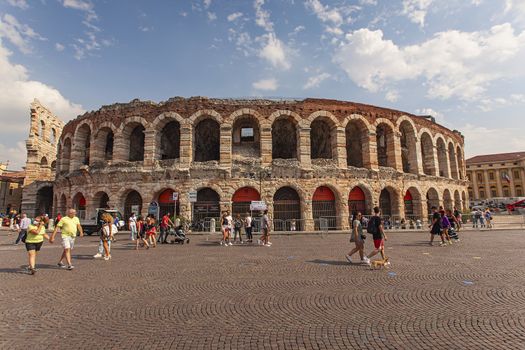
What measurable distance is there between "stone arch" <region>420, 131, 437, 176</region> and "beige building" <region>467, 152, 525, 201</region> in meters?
47.6

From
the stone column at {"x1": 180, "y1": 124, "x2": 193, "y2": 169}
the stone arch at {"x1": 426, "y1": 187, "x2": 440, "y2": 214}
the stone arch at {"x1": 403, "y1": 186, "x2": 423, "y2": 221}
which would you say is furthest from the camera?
the stone arch at {"x1": 426, "y1": 187, "x2": 440, "y2": 214}

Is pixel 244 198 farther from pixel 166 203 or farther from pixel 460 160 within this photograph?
pixel 460 160

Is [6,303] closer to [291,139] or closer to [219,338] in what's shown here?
[219,338]

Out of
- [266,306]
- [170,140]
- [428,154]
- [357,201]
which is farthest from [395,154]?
[266,306]

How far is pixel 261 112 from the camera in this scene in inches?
827

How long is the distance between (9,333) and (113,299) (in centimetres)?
152

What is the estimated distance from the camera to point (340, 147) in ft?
69.3

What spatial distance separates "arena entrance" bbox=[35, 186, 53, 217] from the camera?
2998cm

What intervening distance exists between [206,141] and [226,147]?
5.12 m

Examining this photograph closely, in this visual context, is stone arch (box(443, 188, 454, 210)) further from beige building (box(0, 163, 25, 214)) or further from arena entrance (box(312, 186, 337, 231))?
beige building (box(0, 163, 25, 214))

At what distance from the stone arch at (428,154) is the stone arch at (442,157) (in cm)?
258

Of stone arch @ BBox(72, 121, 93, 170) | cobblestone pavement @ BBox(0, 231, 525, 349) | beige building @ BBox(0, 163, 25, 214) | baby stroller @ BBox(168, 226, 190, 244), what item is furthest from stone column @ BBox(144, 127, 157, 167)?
beige building @ BBox(0, 163, 25, 214)

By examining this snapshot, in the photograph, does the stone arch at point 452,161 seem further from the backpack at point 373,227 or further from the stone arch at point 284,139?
the backpack at point 373,227

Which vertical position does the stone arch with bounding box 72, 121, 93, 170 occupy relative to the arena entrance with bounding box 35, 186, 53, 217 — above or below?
above
